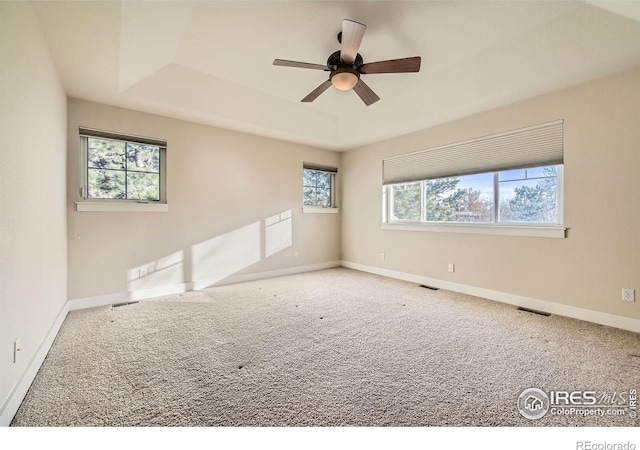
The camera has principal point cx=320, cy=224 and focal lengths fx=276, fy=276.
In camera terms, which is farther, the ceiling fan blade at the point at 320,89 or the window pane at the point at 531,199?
the window pane at the point at 531,199

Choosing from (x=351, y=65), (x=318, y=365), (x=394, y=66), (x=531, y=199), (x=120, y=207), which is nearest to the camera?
(x=318, y=365)

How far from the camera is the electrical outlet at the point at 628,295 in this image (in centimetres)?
256

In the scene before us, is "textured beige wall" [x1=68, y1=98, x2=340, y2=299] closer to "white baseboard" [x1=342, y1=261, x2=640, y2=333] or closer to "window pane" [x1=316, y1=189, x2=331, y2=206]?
"window pane" [x1=316, y1=189, x2=331, y2=206]

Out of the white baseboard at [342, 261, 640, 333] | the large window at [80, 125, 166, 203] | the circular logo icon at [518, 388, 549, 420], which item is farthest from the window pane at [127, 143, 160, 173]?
the circular logo icon at [518, 388, 549, 420]

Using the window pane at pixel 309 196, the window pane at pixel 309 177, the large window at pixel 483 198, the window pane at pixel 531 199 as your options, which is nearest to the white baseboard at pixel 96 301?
the window pane at pixel 309 196

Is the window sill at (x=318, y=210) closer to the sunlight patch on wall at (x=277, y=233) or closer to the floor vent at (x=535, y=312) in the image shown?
the sunlight patch on wall at (x=277, y=233)

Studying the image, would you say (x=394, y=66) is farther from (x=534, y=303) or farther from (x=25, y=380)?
(x=25, y=380)

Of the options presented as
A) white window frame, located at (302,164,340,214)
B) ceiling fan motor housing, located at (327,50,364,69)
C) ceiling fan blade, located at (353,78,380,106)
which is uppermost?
ceiling fan motor housing, located at (327,50,364,69)

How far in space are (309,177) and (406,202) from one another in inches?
74.1

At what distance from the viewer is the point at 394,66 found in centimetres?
240

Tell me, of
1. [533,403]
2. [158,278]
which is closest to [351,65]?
[533,403]

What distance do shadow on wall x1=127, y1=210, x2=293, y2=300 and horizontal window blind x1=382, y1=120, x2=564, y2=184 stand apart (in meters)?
2.21

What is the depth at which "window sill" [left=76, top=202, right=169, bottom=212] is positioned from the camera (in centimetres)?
315

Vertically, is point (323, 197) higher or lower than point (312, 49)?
lower
